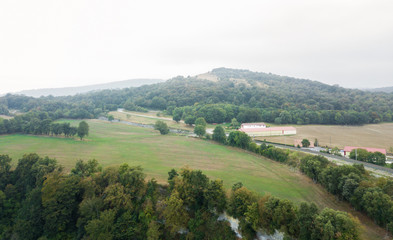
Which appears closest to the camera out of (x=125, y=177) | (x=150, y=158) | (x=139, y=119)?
(x=125, y=177)

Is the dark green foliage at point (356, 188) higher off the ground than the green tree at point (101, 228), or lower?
higher

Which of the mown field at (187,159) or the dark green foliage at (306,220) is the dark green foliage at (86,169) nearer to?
the mown field at (187,159)

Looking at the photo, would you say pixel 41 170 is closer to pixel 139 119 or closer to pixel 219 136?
pixel 219 136

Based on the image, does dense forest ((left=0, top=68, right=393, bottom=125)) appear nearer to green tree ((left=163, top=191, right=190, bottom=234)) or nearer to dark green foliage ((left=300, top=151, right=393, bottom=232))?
dark green foliage ((left=300, top=151, right=393, bottom=232))

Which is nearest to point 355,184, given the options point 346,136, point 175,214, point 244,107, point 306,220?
point 306,220

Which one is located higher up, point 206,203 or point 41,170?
point 41,170

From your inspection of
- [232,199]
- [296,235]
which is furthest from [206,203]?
[296,235]

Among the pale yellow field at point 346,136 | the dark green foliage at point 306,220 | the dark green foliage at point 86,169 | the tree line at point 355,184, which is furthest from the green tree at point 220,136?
the dark green foliage at point 306,220
